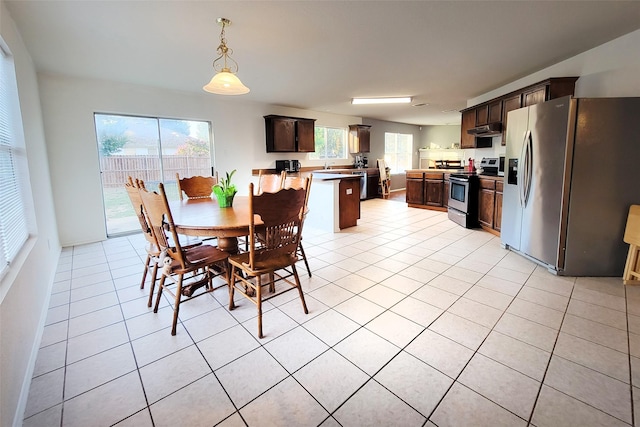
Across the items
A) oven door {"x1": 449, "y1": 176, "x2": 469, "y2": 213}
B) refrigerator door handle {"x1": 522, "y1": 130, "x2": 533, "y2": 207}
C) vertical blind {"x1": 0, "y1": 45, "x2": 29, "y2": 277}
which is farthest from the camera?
oven door {"x1": 449, "y1": 176, "x2": 469, "y2": 213}

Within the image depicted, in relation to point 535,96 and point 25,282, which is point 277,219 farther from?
point 535,96

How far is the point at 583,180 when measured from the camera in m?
2.84

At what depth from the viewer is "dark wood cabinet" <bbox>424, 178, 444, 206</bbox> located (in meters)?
6.45

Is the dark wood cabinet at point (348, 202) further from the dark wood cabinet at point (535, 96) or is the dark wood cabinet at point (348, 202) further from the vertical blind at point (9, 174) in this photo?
the vertical blind at point (9, 174)

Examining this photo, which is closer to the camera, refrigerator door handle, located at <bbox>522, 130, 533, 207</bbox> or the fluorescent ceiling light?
refrigerator door handle, located at <bbox>522, 130, 533, 207</bbox>

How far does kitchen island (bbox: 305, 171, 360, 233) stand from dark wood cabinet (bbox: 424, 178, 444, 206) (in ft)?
7.53

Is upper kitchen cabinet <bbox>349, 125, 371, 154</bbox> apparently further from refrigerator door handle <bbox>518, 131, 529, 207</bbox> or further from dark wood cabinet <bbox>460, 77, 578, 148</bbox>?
refrigerator door handle <bbox>518, 131, 529, 207</bbox>

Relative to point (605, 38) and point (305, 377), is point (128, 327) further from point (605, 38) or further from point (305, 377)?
point (605, 38)

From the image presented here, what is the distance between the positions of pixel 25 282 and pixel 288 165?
5.22m

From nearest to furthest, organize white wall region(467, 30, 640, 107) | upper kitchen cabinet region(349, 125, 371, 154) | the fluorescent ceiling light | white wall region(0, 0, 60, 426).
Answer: white wall region(0, 0, 60, 426) < white wall region(467, 30, 640, 107) < the fluorescent ceiling light < upper kitchen cabinet region(349, 125, 371, 154)

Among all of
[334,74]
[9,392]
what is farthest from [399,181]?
[9,392]

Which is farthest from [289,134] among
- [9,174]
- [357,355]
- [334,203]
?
[357,355]

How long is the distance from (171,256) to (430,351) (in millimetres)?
1921

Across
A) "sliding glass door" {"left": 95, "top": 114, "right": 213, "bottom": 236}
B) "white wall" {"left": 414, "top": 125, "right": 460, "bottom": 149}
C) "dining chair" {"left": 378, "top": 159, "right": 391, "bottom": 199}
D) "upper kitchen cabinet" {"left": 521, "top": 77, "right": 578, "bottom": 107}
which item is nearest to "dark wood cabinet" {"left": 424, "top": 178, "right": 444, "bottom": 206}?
Answer: "dining chair" {"left": 378, "top": 159, "right": 391, "bottom": 199}
